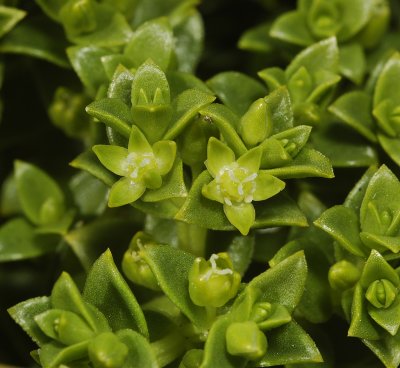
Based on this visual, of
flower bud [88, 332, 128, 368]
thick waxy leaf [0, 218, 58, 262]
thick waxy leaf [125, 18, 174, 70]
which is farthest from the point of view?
thick waxy leaf [0, 218, 58, 262]

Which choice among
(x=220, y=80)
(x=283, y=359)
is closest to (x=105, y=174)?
(x=220, y=80)

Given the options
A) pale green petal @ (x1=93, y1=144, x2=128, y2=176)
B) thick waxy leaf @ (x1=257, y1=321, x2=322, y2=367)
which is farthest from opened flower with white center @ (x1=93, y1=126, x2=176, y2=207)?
thick waxy leaf @ (x1=257, y1=321, x2=322, y2=367)

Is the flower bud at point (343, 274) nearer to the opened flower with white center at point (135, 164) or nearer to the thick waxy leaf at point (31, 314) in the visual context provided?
the opened flower with white center at point (135, 164)

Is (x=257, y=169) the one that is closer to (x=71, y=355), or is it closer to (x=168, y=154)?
(x=168, y=154)

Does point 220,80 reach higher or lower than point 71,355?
higher

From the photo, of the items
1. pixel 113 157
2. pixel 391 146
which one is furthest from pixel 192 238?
pixel 391 146

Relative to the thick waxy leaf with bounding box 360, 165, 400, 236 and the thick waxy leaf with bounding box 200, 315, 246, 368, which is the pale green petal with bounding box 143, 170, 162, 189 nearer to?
the thick waxy leaf with bounding box 200, 315, 246, 368
